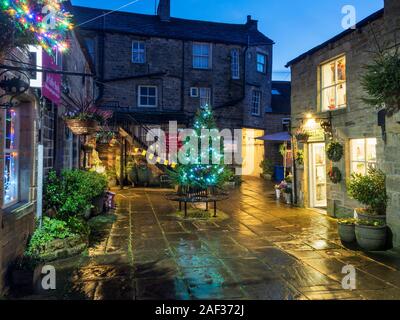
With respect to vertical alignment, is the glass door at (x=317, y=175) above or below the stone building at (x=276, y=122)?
below

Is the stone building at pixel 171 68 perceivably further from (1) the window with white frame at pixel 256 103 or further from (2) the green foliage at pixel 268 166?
(2) the green foliage at pixel 268 166

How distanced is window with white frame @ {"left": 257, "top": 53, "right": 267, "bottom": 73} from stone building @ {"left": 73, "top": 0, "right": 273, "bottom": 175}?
7 cm

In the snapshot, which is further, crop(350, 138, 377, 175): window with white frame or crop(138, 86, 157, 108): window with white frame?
crop(138, 86, 157, 108): window with white frame

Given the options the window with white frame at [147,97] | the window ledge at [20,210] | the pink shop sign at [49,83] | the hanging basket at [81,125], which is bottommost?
the window ledge at [20,210]

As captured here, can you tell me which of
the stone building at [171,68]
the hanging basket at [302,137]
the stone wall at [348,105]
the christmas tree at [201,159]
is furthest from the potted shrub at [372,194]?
the stone building at [171,68]

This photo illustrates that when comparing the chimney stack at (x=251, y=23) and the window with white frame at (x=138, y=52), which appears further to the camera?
the chimney stack at (x=251, y=23)

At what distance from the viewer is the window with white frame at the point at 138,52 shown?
67.0 ft

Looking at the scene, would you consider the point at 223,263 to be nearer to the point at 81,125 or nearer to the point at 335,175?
the point at 81,125

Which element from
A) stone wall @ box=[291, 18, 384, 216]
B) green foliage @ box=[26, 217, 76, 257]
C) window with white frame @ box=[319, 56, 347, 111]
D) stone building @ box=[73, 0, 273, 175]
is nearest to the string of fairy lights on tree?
green foliage @ box=[26, 217, 76, 257]

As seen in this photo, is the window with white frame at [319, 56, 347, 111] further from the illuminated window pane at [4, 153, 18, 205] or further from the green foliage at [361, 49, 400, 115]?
the illuminated window pane at [4, 153, 18, 205]

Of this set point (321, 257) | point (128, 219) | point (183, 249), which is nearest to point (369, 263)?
point (321, 257)

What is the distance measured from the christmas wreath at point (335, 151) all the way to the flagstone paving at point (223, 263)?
173cm

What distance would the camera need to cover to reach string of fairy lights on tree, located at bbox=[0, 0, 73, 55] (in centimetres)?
336

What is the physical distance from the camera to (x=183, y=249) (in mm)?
6488
